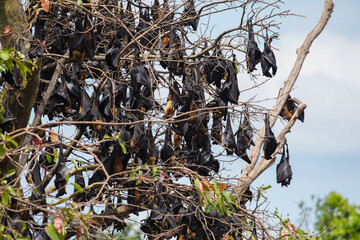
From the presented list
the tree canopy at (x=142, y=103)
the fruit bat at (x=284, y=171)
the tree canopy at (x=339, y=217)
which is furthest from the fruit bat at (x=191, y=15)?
the tree canopy at (x=339, y=217)

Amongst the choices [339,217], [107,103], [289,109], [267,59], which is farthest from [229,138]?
[339,217]

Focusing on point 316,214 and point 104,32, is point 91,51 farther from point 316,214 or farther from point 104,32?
point 316,214

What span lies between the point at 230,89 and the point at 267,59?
2.44 feet

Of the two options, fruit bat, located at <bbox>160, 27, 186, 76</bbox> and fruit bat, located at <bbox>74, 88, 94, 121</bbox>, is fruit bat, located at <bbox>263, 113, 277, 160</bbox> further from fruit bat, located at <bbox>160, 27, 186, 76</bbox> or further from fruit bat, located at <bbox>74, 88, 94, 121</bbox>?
fruit bat, located at <bbox>74, 88, 94, 121</bbox>

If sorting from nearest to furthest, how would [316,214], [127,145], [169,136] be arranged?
[127,145]
[169,136]
[316,214]

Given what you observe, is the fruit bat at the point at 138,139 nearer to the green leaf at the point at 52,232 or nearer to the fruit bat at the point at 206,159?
the fruit bat at the point at 206,159

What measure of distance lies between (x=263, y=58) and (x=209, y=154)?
1.46 metres

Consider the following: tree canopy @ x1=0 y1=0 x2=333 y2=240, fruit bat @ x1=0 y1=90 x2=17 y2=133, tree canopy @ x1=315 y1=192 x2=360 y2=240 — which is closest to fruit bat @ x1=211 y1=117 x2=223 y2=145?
tree canopy @ x1=0 y1=0 x2=333 y2=240

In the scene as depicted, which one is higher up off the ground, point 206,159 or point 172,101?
point 172,101

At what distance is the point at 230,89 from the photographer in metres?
6.33

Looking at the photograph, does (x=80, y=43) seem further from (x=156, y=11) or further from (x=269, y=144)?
(x=269, y=144)

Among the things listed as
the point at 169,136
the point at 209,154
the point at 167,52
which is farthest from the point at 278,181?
the point at 167,52

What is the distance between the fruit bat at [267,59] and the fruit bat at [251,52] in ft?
0.64

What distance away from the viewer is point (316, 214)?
71.9 feet
